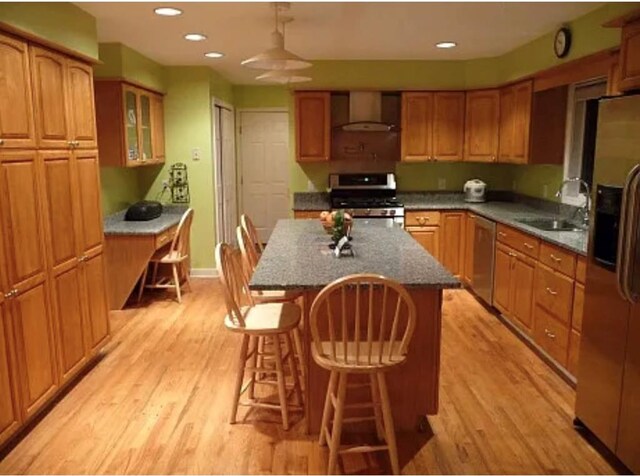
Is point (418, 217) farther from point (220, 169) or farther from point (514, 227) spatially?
point (220, 169)

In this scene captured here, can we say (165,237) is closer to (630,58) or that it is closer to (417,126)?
(417,126)

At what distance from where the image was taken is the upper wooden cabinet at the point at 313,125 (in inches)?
219

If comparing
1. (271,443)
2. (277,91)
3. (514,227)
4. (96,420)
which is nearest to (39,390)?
(96,420)

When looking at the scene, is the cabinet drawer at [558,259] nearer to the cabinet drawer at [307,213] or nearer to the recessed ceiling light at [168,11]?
the cabinet drawer at [307,213]

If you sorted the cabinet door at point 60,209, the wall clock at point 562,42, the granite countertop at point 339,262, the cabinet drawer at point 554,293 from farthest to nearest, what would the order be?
1. the wall clock at point 562,42
2. the cabinet drawer at point 554,293
3. the cabinet door at point 60,209
4. the granite countertop at point 339,262

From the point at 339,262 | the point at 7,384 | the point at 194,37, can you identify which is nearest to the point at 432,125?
the point at 194,37

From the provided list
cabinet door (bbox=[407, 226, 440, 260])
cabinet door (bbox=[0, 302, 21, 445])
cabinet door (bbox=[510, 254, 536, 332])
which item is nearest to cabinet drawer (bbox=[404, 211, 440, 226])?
cabinet door (bbox=[407, 226, 440, 260])

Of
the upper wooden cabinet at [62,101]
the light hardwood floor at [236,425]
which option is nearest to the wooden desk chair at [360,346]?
the light hardwood floor at [236,425]

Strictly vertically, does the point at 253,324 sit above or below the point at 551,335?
above

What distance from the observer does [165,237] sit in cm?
499

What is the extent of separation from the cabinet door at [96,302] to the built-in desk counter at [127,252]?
37.8 inches

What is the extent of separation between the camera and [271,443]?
2619 mm

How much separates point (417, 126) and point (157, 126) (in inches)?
109

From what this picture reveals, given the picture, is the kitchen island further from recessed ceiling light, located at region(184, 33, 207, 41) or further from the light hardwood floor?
recessed ceiling light, located at region(184, 33, 207, 41)
